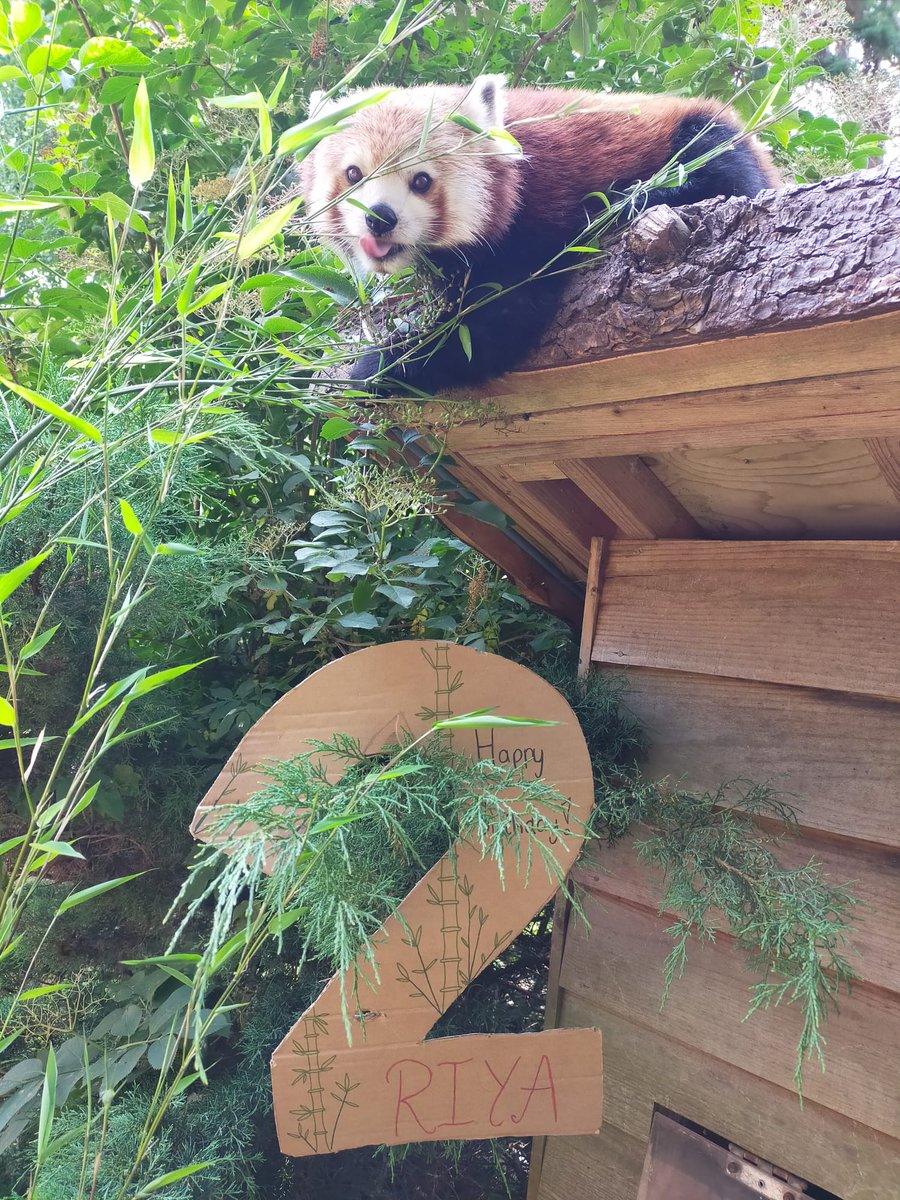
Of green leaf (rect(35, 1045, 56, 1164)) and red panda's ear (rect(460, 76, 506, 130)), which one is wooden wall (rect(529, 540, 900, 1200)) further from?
green leaf (rect(35, 1045, 56, 1164))

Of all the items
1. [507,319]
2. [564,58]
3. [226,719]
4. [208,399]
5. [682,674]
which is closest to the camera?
[208,399]

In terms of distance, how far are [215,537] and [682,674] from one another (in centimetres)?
81

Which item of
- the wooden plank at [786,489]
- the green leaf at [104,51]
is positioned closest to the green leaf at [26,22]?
the green leaf at [104,51]

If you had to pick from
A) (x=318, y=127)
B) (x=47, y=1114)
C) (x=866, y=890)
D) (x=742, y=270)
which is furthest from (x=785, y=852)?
(x=318, y=127)

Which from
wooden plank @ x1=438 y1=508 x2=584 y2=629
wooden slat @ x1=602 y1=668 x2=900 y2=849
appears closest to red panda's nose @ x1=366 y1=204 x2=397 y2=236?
wooden plank @ x1=438 y1=508 x2=584 y2=629

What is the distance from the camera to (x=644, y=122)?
1010 millimetres

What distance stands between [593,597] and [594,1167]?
82cm

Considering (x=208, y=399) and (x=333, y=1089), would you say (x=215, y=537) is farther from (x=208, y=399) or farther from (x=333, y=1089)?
(x=333, y=1089)

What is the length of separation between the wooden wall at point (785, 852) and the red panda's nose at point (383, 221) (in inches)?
21.9

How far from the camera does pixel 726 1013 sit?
3.30 ft

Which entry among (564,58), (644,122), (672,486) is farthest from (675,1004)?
(564,58)

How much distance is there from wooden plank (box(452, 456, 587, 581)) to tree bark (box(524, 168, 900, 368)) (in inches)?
14.0

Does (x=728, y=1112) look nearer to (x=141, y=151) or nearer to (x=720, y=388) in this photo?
(x=720, y=388)

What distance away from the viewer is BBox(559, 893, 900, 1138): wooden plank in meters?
0.89
